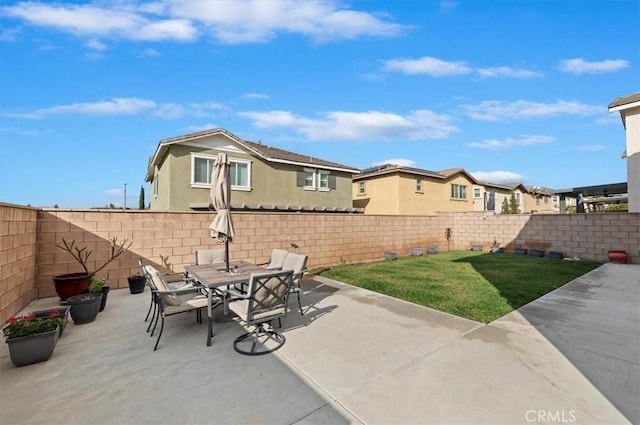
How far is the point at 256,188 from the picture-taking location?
16.7 m

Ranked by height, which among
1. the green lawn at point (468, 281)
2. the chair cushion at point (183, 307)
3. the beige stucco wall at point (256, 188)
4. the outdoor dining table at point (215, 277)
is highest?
the beige stucco wall at point (256, 188)

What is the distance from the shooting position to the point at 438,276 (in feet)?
30.5

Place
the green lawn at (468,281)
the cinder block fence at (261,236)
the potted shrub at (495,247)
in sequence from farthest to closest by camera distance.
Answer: the potted shrub at (495,247), the green lawn at (468,281), the cinder block fence at (261,236)

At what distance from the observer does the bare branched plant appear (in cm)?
674

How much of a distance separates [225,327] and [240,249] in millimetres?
4610

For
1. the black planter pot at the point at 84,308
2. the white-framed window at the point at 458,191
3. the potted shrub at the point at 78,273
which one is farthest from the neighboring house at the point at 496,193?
the black planter pot at the point at 84,308

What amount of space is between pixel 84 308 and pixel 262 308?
3355mm

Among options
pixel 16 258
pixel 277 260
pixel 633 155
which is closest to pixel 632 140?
pixel 633 155

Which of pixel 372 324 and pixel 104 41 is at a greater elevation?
pixel 104 41

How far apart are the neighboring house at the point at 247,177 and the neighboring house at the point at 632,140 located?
546 inches

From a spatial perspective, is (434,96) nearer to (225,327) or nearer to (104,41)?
(104,41)

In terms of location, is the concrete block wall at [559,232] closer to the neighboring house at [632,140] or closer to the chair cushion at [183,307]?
the neighboring house at [632,140]

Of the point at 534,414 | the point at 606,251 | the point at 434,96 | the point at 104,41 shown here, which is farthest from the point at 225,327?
the point at 606,251

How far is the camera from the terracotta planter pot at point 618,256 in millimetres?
11984
